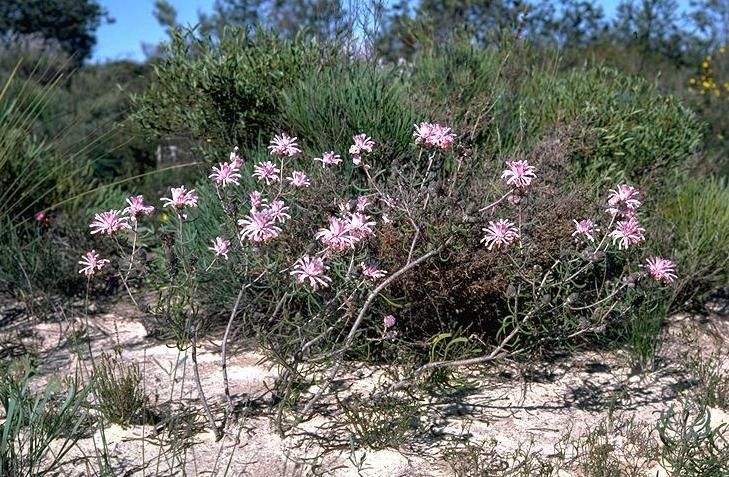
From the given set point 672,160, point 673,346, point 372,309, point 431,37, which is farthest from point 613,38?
point 372,309

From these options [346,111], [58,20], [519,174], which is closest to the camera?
[519,174]

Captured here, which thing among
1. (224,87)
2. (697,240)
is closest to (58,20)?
(224,87)

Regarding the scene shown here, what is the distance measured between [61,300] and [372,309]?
242 centimetres

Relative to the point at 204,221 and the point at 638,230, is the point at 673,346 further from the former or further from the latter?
the point at 204,221

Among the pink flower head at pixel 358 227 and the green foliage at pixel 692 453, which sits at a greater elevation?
the pink flower head at pixel 358 227

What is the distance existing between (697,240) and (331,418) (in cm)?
266

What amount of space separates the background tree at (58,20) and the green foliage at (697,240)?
25191 millimetres

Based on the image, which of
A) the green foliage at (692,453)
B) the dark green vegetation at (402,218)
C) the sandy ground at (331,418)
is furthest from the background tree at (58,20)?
the green foliage at (692,453)

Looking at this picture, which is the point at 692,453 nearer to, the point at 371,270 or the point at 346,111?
the point at 371,270

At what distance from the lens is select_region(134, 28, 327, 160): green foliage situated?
588 cm

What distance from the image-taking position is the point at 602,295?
4.28 metres

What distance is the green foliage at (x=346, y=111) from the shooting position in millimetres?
5070

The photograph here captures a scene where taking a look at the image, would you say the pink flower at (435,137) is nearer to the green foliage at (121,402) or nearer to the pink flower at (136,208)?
the pink flower at (136,208)

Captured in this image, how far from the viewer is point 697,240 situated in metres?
5.32
